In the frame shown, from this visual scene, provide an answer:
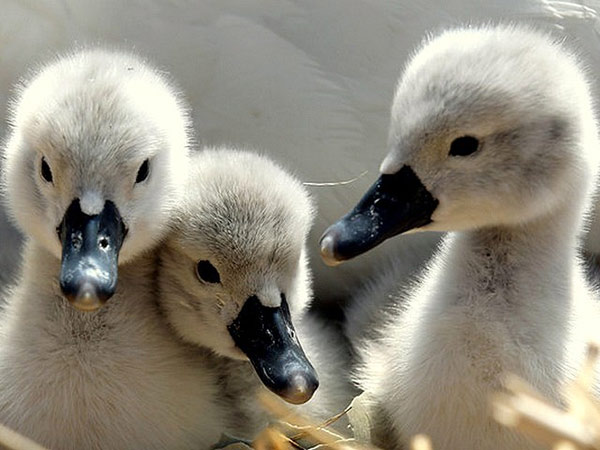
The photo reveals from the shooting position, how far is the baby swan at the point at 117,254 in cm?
219

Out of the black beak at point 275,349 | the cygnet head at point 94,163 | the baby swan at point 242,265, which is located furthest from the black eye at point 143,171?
the black beak at point 275,349

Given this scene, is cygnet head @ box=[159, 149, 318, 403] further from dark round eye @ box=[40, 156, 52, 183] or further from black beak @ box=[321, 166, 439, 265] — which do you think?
dark round eye @ box=[40, 156, 52, 183]

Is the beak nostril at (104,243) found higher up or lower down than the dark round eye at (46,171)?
lower down

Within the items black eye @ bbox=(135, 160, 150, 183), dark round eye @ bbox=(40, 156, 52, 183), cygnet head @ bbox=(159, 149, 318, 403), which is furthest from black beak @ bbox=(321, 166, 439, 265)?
dark round eye @ bbox=(40, 156, 52, 183)

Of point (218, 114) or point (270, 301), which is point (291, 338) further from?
point (218, 114)

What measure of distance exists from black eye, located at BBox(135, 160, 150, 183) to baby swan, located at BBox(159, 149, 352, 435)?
0.37 feet

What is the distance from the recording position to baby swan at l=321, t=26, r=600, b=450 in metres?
2.23

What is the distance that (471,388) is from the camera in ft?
7.52

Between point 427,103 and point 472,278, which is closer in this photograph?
point 427,103

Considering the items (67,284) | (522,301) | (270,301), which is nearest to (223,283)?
(270,301)

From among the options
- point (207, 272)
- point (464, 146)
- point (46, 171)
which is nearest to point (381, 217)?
point (464, 146)

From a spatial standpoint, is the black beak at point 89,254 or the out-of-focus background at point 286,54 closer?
the black beak at point 89,254

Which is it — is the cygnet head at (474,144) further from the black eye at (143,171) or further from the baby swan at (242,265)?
the black eye at (143,171)

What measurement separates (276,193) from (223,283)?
176 mm
